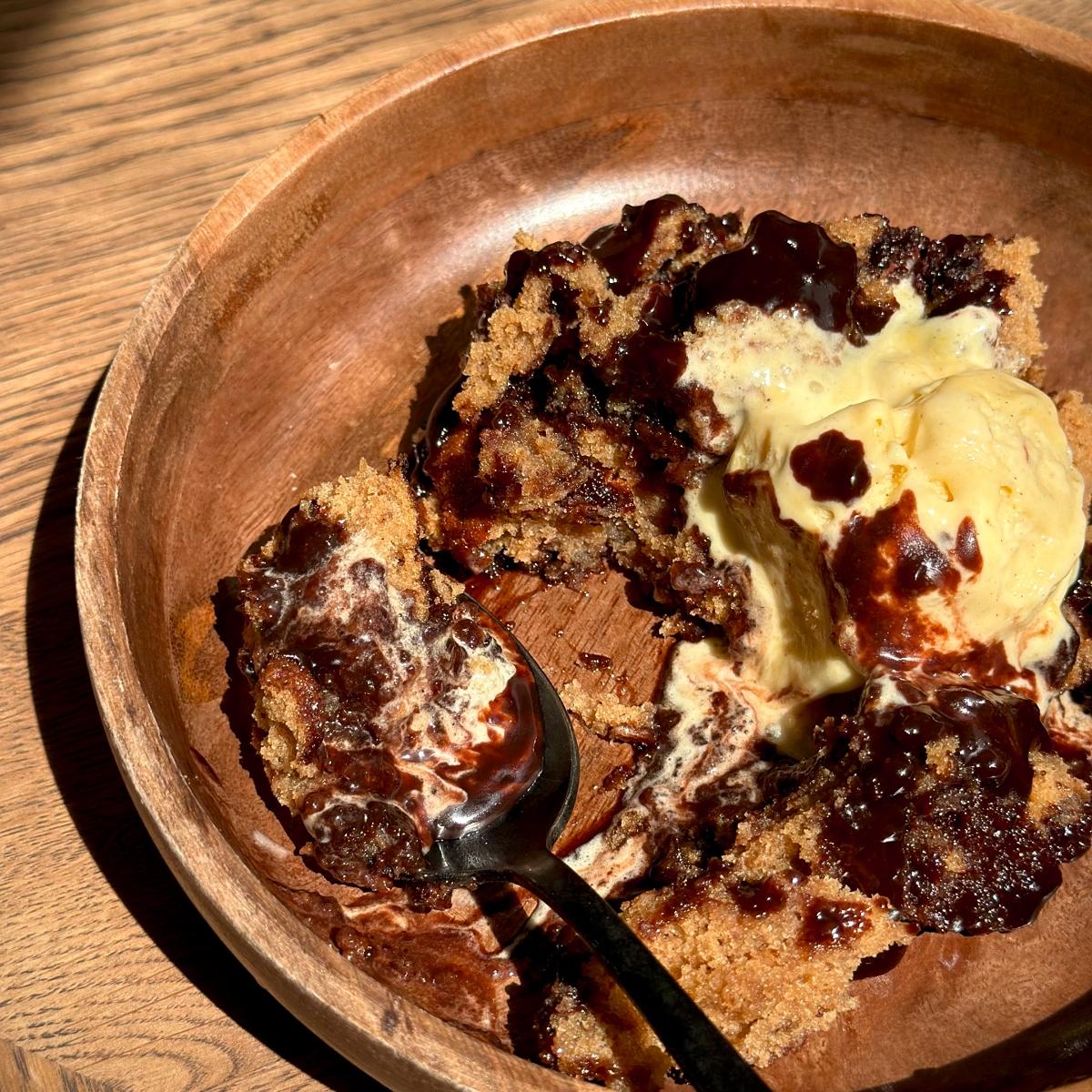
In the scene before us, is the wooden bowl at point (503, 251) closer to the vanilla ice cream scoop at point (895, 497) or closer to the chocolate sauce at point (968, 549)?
the vanilla ice cream scoop at point (895, 497)

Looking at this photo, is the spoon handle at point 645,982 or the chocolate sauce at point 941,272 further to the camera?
the chocolate sauce at point 941,272

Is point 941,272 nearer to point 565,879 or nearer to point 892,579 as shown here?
point 892,579

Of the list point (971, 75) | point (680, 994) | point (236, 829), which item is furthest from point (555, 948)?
point (971, 75)

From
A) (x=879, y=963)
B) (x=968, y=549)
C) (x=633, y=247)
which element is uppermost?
(x=633, y=247)

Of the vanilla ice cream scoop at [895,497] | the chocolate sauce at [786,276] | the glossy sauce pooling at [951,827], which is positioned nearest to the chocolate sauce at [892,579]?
the vanilla ice cream scoop at [895,497]

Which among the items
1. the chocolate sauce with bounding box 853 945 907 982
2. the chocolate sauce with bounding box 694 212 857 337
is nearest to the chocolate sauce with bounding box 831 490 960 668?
the chocolate sauce with bounding box 694 212 857 337

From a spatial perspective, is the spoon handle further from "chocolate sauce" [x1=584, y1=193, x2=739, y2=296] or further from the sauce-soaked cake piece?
"chocolate sauce" [x1=584, y1=193, x2=739, y2=296]

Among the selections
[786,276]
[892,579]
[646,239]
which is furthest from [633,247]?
[892,579]
